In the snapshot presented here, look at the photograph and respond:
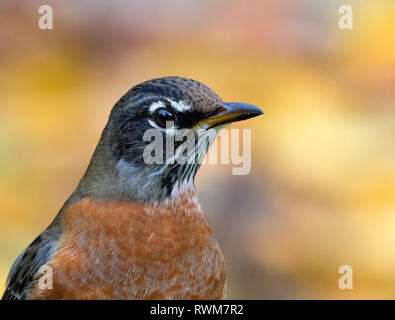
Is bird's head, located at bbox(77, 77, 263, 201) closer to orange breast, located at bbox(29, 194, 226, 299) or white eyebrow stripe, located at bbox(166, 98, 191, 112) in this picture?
white eyebrow stripe, located at bbox(166, 98, 191, 112)

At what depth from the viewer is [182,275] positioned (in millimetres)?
3629

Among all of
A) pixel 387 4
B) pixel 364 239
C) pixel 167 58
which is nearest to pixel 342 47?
pixel 387 4

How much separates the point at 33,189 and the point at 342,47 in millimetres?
4018

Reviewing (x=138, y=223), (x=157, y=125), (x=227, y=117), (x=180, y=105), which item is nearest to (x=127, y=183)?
(x=138, y=223)

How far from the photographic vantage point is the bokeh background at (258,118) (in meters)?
6.24

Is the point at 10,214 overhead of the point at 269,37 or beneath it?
beneath

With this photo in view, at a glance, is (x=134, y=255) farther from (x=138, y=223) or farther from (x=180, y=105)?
(x=180, y=105)

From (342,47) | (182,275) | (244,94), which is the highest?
(342,47)

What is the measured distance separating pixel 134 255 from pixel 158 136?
653 millimetres

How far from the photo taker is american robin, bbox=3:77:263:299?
11.6ft

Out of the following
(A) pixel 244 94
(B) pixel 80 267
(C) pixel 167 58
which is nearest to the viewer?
(B) pixel 80 267

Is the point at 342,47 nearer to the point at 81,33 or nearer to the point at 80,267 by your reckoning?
the point at 81,33

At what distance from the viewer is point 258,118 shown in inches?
289

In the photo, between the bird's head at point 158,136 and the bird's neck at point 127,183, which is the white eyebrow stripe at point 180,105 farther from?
the bird's neck at point 127,183
